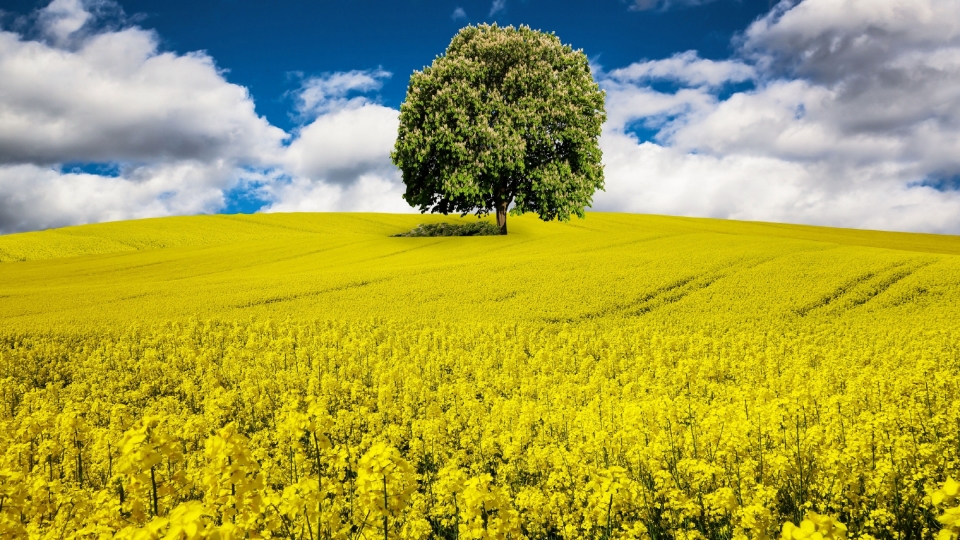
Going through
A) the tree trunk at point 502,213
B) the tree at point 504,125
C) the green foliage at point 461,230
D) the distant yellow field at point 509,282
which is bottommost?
the distant yellow field at point 509,282

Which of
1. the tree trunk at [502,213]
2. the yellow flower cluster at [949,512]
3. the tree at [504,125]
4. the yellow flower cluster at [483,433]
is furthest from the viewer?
the tree trunk at [502,213]

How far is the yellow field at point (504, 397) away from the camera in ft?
14.8

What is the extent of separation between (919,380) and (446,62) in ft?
98.5

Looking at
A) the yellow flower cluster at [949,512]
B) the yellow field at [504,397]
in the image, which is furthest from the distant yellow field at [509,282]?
the yellow flower cluster at [949,512]

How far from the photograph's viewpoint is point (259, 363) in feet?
42.0

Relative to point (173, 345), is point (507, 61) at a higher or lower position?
higher

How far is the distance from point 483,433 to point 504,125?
85.6 feet

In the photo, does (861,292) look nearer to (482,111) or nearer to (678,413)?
(678,413)

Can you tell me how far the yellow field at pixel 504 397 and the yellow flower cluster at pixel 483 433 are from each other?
0.17 ft

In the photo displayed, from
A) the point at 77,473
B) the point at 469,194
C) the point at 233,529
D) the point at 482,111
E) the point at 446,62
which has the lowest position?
the point at 77,473

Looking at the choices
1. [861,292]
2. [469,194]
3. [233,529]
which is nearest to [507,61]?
[469,194]

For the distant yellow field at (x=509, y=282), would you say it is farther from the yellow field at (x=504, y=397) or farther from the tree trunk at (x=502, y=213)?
the tree trunk at (x=502, y=213)

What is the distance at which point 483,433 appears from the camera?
318 inches

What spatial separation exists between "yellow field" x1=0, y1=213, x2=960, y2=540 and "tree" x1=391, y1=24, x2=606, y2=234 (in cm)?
540
